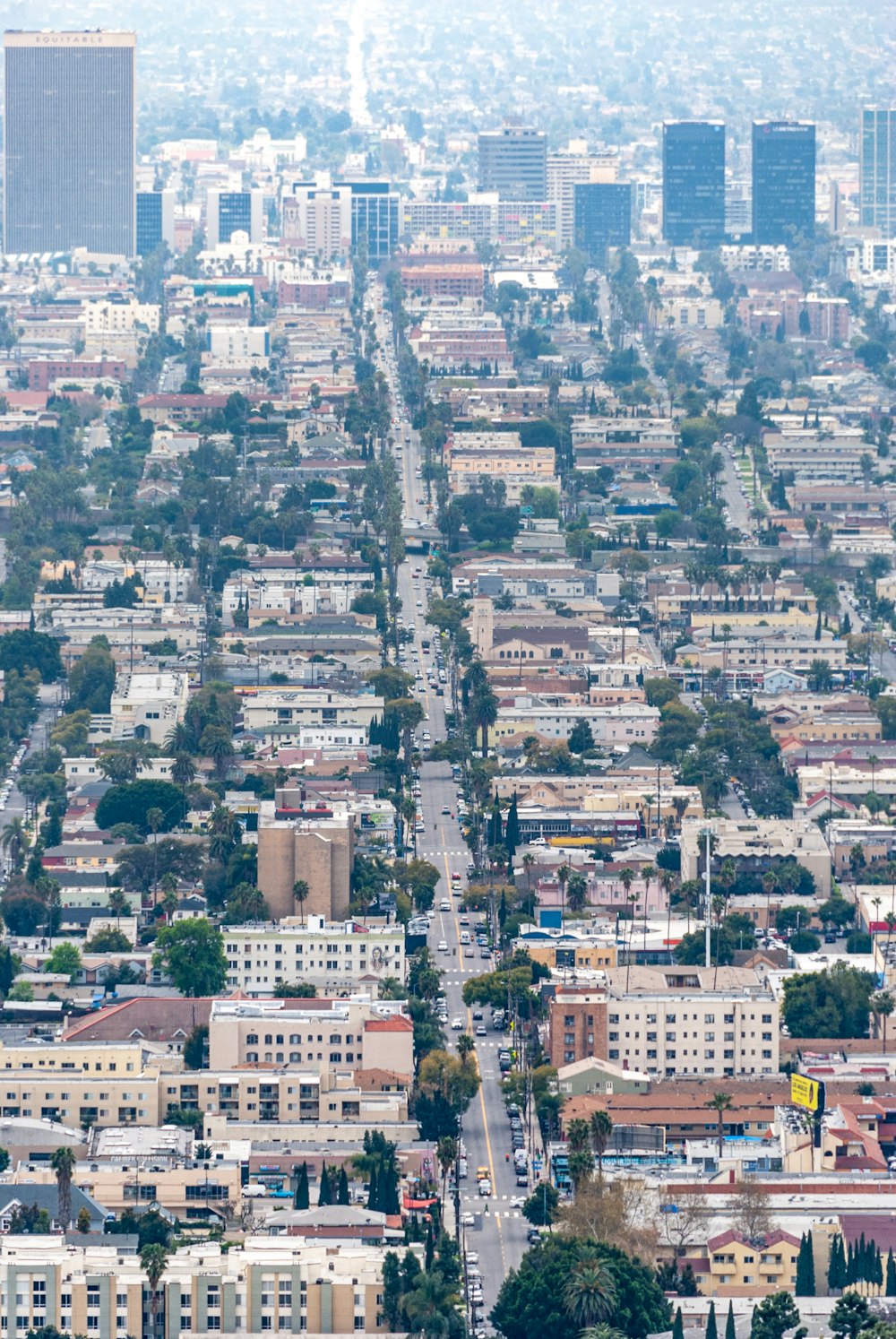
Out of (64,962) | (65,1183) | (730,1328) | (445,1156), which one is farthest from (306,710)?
(730,1328)

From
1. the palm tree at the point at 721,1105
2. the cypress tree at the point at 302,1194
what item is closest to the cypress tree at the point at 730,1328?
the cypress tree at the point at 302,1194

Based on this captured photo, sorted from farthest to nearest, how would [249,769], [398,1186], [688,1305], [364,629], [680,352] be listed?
Result: [680,352], [364,629], [249,769], [398,1186], [688,1305]

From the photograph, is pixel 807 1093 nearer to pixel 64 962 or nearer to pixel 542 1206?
pixel 542 1206

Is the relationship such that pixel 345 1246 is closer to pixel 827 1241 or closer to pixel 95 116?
pixel 827 1241

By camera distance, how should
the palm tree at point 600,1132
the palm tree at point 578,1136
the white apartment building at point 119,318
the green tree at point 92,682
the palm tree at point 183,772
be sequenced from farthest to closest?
the white apartment building at point 119,318, the green tree at point 92,682, the palm tree at point 183,772, the palm tree at point 600,1132, the palm tree at point 578,1136

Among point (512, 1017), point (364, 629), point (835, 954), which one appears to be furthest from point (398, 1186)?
point (364, 629)

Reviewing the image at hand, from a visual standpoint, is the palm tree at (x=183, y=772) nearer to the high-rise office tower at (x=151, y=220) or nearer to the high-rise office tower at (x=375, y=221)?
the high-rise office tower at (x=375, y=221)

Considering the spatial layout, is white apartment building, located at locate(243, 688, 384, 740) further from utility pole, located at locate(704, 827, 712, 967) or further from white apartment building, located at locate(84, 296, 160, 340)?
white apartment building, located at locate(84, 296, 160, 340)
